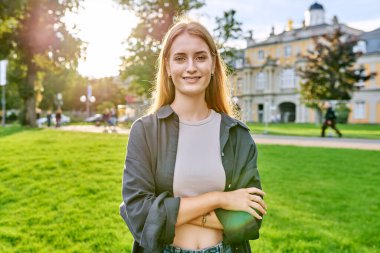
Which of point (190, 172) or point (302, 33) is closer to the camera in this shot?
point (190, 172)

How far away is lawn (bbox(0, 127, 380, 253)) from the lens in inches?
230

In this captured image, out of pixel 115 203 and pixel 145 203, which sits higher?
pixel 145 203

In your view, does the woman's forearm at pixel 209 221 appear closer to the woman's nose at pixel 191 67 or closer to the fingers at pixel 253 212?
the fingers at pixel 253 212

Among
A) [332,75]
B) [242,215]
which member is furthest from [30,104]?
[242,215]

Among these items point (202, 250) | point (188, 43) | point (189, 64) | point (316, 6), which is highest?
point (316, 6)

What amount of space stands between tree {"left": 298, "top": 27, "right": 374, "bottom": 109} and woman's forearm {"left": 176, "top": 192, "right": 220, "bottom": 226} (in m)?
44.7

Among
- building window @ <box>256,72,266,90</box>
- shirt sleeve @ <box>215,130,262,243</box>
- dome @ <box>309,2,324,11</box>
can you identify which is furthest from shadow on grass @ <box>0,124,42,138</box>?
dome @ <box>309,2,324,11</box>

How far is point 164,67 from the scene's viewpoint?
2699 millimetres

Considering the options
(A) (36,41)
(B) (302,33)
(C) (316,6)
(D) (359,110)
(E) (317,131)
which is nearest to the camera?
(A) (36,41)

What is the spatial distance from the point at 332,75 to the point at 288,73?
26888 millimetres

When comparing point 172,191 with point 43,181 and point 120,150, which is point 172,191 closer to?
point 43,181

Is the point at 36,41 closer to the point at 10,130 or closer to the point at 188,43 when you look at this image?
the point at 10,130

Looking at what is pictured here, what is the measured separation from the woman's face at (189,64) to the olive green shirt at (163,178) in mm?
167

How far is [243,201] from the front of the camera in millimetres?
2416
